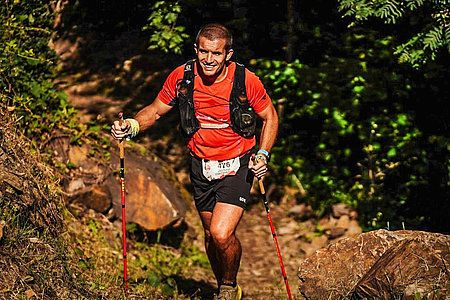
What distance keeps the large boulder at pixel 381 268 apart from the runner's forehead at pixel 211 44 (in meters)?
2.30

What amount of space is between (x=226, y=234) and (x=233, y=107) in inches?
48.1

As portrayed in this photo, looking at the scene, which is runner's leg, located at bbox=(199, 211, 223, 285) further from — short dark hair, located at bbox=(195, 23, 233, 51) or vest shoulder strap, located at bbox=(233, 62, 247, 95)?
short dark hair, located at bbox=(195, 23, 233, 51)

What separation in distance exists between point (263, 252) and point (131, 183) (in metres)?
2.31

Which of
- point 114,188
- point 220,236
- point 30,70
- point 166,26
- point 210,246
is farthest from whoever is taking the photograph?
point 166,26

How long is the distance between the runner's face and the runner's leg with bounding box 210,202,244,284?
1320mm

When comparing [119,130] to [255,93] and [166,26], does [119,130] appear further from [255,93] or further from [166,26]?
[166,26]

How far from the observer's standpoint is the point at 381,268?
18.0 ft

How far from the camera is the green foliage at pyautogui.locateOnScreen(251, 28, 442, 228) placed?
924cm

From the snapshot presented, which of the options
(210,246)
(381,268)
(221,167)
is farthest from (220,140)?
(381,268)

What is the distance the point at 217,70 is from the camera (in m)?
5.95

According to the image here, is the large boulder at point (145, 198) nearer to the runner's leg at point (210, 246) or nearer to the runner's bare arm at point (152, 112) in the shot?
the runner's leg at point (210, 246)

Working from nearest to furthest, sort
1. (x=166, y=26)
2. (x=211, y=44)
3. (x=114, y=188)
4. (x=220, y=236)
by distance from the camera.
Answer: (x=211, y=44) → (x=220, y=236) → (x=114, y=188) → (x=166, y=26)

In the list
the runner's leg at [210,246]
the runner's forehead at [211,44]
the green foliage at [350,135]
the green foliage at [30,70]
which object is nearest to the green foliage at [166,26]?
the green foliage at [30,70]

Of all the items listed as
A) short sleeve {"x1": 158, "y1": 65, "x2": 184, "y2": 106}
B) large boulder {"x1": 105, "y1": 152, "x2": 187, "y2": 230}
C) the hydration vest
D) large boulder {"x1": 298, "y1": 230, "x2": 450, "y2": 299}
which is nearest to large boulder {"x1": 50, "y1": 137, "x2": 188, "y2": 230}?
large boulder {"x1": 105, "y1": 152, "x2": 187, "y2": 230}
